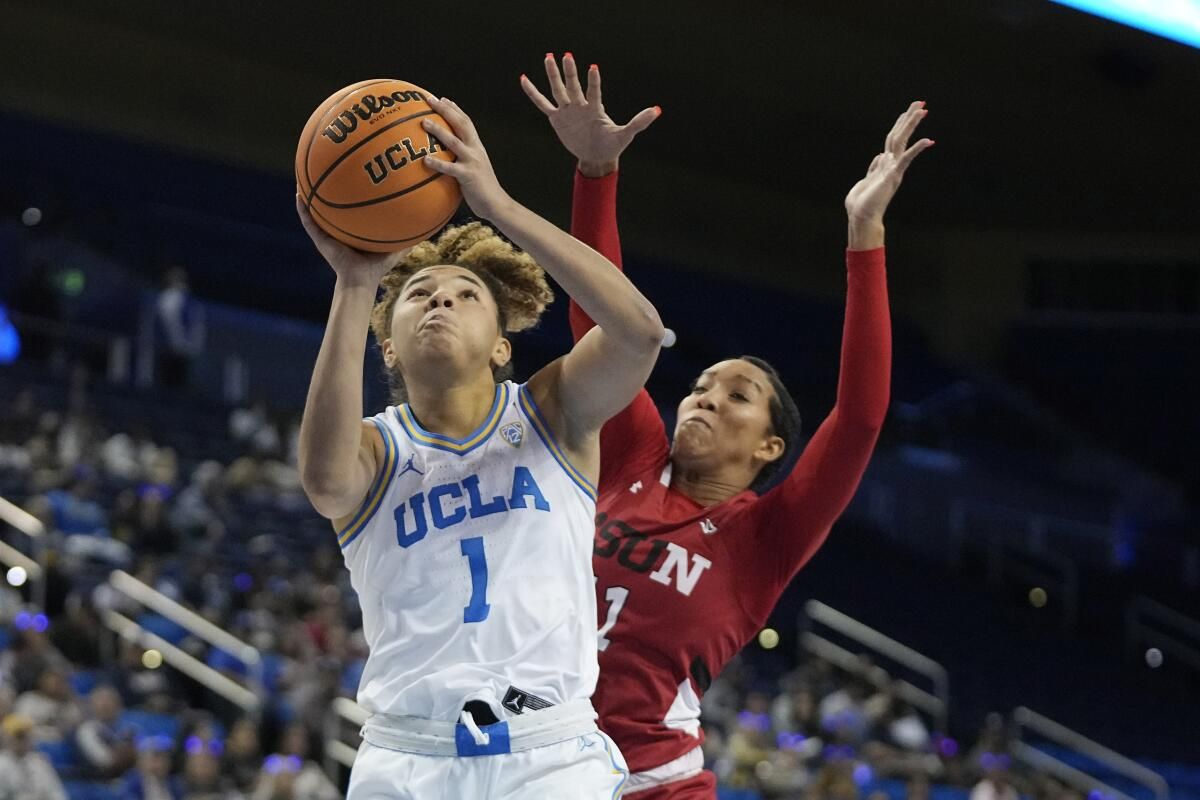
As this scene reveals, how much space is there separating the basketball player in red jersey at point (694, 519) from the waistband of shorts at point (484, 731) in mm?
686

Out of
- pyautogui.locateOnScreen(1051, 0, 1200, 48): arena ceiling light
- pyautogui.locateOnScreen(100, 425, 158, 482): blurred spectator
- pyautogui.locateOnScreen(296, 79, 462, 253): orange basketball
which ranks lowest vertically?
pyautogui.locateOnScreen(100, 425, 158, 482): blurred spectator

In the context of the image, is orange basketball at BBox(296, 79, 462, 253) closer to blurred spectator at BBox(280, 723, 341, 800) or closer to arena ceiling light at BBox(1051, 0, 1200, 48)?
blurred spectator at BBox(280, 723, 341, 800)

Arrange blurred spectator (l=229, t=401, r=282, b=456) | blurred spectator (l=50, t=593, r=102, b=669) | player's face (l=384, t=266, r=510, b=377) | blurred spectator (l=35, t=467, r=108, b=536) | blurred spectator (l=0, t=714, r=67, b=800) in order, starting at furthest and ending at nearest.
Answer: blurred spectator (l=229, t=401, r=282, b=456)
blurred spectator (l=35, t=467, r=108, b=536)
blurred spectator (l=50, t=593, r=102, b=669)
blurred spectator (l=0, t=714, r=67, b=800)
player's face (l=384, t=266, r=510, b=377)

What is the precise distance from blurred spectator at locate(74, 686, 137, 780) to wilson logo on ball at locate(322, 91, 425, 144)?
6.65 metres

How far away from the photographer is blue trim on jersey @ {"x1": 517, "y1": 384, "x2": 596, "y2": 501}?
3.32 m

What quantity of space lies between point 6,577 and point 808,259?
1520cm

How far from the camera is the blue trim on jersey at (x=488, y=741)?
301 cm

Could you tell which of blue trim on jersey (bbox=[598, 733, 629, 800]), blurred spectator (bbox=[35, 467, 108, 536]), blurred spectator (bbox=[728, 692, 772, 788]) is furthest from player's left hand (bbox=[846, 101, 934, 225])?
blurred spectator (bbox=[35, 467, 108, 536])

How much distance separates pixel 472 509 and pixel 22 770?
6.12 meters

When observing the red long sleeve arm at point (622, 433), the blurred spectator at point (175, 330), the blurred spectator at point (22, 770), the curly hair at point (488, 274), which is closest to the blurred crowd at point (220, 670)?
the blurred spectator at point (22, 770)

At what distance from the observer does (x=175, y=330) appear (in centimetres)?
1742

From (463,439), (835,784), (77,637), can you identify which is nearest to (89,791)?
(77,637)

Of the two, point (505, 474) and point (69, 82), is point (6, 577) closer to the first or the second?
point (505, 474)

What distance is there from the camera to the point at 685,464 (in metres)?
4.21
